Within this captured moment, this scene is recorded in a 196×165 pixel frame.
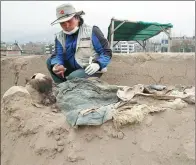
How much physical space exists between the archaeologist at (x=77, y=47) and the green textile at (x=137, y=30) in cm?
274

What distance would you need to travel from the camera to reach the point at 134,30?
703cm

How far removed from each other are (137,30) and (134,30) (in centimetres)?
8

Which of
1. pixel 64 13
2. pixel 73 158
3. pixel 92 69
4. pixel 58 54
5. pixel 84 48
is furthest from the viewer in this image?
pixel 58 54

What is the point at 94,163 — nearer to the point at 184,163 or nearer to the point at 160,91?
the point at 184,163

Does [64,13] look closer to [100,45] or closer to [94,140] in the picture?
[100,45]

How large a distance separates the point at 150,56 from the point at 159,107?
7.16 feet

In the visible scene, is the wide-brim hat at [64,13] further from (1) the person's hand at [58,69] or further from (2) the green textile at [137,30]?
(2) the green textile at [137,30]

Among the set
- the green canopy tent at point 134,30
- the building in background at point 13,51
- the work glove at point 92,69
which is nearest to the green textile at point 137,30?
the green canopy tent at point 134,30

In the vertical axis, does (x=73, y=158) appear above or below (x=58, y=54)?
below

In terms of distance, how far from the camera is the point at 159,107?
2275mm

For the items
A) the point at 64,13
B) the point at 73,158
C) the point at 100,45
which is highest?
the point at 64,13

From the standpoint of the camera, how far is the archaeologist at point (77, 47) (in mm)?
3084

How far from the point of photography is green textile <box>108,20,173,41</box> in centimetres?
648

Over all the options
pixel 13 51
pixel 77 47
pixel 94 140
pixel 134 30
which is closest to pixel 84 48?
pixel 77 47
